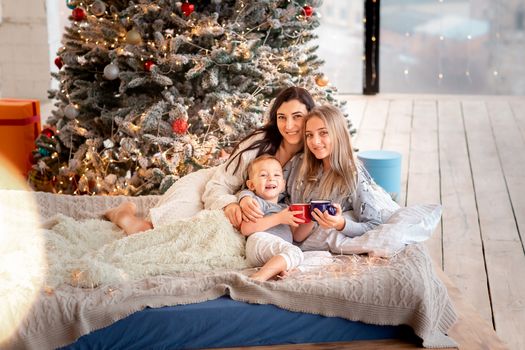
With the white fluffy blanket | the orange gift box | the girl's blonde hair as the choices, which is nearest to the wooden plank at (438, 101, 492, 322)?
the girl's blonde hair

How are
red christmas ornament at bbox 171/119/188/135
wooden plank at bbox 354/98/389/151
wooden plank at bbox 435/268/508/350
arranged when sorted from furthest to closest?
wooden plank at bbox 354/98/389/151, red christmas ornament at bbox 171/119/188/135, wooden plank at bbox 435/268/508/350

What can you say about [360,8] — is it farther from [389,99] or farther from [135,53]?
[135,53]

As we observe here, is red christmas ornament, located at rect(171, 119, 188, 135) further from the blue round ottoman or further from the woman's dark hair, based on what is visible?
the blue round ottoman

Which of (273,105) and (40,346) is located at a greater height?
(273,105)

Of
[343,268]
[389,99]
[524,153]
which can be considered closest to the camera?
[343,268]

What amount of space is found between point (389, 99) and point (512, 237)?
3.90m

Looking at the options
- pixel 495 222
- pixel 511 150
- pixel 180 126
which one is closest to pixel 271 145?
pixel 180 126

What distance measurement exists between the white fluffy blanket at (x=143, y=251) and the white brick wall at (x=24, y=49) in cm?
487

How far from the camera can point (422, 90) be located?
8578mm

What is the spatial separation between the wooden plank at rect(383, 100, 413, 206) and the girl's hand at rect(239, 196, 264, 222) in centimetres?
205

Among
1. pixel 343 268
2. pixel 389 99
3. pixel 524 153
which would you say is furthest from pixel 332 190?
pixel 389 99

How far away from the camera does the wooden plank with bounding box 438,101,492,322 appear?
397 cm

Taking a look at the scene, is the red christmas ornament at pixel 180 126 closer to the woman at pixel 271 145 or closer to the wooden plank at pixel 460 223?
the woman at pixel 271 145

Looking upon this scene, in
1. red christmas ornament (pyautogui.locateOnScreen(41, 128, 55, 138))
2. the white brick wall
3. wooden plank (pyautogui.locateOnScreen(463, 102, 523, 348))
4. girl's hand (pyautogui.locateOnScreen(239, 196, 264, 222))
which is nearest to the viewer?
girl's hand (pyautogui.locateOnScreen(239, 196, 264, 222))
